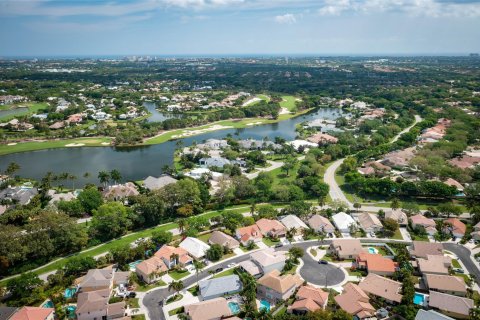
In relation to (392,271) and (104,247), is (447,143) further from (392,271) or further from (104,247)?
(104,247)

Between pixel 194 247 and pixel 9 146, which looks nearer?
pixel 194 247

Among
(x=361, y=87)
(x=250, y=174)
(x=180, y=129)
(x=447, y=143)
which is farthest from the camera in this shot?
(x=361, y=87)

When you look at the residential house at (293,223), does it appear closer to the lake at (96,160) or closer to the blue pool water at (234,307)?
the blue pool water at (234,307)

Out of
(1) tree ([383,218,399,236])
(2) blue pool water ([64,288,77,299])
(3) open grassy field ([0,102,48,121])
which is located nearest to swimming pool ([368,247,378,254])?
(1) tree ([383,218,399,236])

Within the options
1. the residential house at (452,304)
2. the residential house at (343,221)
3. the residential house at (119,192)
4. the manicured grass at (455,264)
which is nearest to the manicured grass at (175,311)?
the residential house at (452,304)

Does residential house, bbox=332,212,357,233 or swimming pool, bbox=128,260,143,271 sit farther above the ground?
residential house, bbox=332,212,357,233

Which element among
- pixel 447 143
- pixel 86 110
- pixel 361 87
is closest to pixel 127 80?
pixel 86 110

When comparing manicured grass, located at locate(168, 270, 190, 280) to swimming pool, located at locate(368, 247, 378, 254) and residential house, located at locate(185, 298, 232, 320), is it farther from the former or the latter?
swimming pool, located at locate(368, 247, 378, 254)
